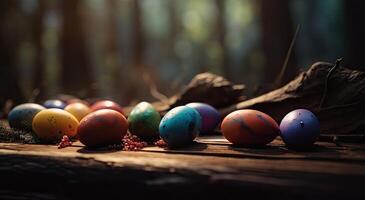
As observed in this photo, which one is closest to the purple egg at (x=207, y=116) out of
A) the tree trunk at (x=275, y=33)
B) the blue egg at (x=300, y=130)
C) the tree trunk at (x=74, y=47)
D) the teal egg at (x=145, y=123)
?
the teal egg at (x=145, y=123)

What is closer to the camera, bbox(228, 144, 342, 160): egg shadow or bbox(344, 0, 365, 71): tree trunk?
bbox(228, 144, 342, 160): egg shadow

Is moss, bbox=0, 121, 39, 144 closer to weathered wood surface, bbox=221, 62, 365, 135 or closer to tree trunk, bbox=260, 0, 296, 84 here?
weathered wood surface, bbox=221, 62, 365, 135

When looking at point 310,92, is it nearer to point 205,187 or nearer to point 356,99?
point 356,99

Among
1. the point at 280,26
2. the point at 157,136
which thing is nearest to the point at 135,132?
the point at 157,136

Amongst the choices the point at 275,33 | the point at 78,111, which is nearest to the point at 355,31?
the point at 275,33

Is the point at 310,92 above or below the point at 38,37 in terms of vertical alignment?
below

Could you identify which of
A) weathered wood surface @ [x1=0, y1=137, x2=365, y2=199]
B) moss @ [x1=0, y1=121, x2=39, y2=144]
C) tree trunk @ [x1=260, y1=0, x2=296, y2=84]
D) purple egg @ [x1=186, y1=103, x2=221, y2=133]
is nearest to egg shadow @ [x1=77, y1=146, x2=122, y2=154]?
weathered wood surface @ [x1=0, y1=137, x2=365, y2=199]

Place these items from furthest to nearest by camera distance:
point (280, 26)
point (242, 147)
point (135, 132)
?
point (280, 26)
point (135, 132)
point (242, 147)

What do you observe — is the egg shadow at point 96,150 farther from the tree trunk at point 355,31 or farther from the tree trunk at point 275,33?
the tree trunk at point 275,33

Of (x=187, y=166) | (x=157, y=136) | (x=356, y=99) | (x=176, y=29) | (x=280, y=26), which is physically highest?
(x=176, y=29)
